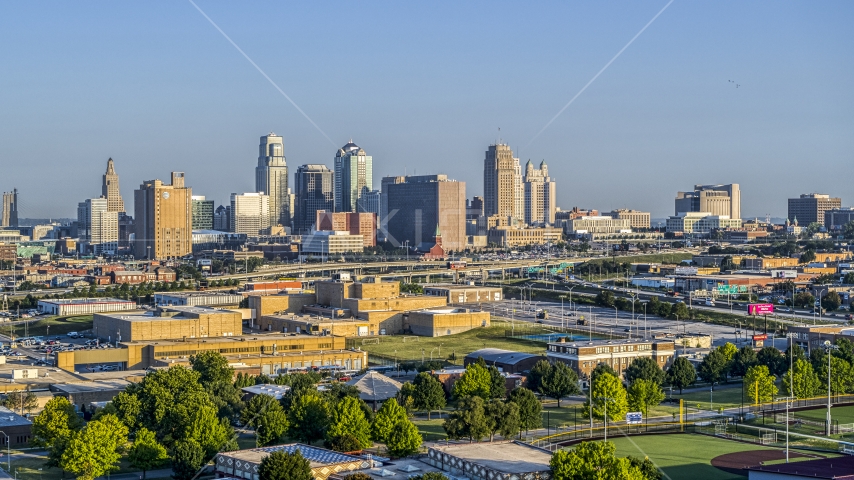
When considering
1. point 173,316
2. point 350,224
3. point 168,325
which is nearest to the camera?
point 168,325

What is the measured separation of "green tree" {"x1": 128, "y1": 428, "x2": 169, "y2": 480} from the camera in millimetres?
20578

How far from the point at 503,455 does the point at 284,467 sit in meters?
3.67

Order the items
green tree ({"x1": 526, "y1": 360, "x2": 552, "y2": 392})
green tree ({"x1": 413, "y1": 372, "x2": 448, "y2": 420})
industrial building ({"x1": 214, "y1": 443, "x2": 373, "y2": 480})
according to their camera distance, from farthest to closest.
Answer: green tree ({"x1": 526, "y1": 360, "x2": 552, "y2": 392})
green tree ({"x1": 413, "y1": 372, "x2": 448, "y2": 420})
industrial building ({"x1": 214, "y1": 443, "x2": 373, "y2": 480})

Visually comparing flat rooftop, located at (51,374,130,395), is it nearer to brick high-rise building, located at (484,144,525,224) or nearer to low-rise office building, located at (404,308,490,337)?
low-rise office building, located at (404,308,490,337)

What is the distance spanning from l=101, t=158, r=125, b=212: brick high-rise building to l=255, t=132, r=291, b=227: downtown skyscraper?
18.1 metres

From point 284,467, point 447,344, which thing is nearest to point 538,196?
point 447,344

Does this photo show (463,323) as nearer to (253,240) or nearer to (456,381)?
A: (456,381)

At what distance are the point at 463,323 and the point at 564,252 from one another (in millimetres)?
52126

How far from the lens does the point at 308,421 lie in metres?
22.5

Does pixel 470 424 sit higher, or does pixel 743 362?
pixel 743 362

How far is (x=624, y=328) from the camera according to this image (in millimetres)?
41656

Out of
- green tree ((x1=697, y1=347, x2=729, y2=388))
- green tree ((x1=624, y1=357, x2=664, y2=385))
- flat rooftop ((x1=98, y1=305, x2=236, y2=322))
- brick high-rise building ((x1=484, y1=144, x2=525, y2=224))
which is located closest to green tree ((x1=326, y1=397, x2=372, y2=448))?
green tree ((x1=624, y1=357, x2=664, y2=385))

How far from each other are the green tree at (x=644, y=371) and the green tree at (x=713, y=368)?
4.80 feet

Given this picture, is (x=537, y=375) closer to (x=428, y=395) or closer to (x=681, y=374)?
(x=428, y=395)
